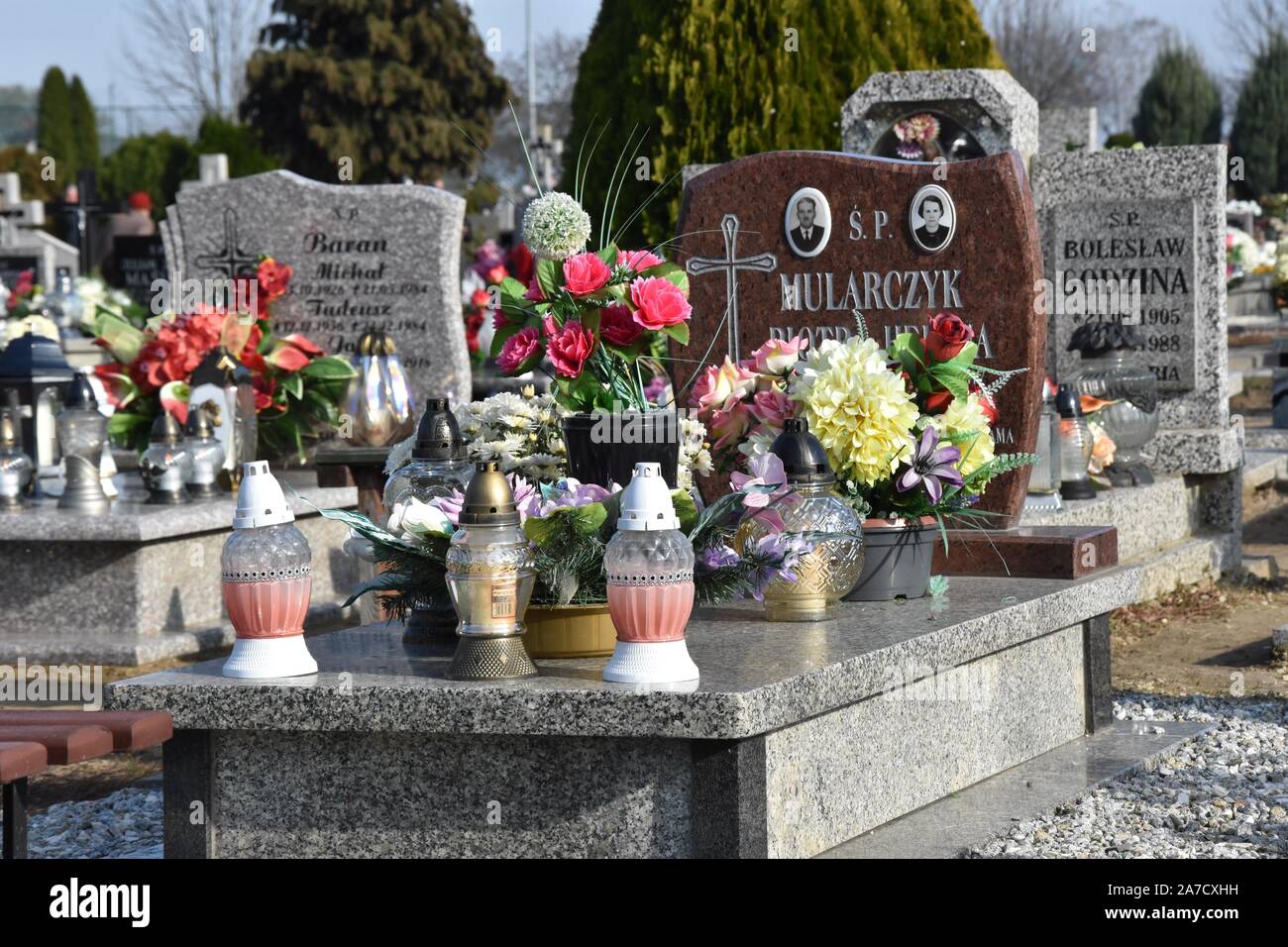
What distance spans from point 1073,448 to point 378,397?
3.14 m

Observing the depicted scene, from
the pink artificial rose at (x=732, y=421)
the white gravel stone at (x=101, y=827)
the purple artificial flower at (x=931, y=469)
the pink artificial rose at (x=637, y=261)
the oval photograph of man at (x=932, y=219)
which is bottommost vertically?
the white gravel stone at (x=101, y=827)

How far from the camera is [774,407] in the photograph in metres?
4.68

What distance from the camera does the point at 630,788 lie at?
11.4ft

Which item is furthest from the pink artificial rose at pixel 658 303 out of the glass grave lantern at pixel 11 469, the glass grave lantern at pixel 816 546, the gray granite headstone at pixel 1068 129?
the gray granite headstone at pixel 1068 129

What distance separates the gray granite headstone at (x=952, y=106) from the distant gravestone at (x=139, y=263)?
11771 millimetres

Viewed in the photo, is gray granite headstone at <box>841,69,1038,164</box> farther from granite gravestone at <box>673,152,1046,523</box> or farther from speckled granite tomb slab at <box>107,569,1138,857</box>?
speckled granite tomb slab at <box>107,569,1138,857</box>

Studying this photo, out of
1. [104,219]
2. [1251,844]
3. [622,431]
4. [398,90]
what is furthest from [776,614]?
[398,90]

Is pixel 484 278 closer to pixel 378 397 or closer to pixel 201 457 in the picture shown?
pixel 378 397

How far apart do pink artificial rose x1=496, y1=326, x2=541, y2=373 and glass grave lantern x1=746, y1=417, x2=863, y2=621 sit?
0.64m

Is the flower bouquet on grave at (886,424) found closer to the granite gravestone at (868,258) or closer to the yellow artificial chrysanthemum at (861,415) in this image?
the yellow artificial chrysanthemum at (861,415)

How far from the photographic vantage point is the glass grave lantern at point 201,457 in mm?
7527

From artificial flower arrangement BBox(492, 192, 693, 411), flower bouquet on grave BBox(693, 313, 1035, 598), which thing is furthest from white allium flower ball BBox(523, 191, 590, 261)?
flower bouquet on grave BBox(693, 313, 1035, 598)

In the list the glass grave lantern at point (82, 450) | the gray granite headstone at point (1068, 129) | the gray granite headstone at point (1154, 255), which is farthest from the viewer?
the gray granite headstone at point (1068, 129)

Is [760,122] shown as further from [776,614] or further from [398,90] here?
[398,90]
